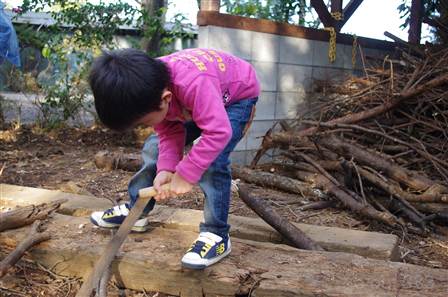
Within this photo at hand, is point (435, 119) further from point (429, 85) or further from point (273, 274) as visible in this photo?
point (273, 274)

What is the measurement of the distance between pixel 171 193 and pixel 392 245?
1.18m

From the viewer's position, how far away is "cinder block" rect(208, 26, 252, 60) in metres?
4.54

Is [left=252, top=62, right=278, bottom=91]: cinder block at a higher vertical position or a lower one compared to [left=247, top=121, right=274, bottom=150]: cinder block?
higher

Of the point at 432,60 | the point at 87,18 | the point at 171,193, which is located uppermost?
the point at 87,18

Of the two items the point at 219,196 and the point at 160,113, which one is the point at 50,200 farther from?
the point at 160,113

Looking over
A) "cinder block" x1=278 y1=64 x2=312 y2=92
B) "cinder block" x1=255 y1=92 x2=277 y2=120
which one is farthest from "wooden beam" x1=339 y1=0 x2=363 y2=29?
"cinder block" x1=255 y1=92 x2=277 y2=120

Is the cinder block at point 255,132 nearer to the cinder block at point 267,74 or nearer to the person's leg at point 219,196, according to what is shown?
the cinder block at point 267,74

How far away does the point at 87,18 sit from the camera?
5.79 metres

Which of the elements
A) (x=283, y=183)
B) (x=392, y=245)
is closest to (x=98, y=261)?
(x=392, y=245)

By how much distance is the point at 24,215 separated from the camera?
102 inches

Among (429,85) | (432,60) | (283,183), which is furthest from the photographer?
(432,60)

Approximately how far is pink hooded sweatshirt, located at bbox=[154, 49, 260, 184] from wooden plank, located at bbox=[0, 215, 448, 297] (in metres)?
0.42

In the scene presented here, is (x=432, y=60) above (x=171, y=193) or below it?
above

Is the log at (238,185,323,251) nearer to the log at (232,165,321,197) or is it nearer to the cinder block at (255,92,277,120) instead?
the log at (232,165,321,197)
